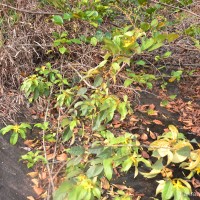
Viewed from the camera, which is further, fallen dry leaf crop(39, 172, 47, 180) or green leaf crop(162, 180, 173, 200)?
fallen dry leaf crop(39, 172, 47, 180)

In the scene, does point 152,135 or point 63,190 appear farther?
point 152,135

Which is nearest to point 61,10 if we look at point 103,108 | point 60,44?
point 60,44

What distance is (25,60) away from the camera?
9.79 ft

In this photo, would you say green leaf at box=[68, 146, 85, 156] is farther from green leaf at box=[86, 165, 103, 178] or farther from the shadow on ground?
the shadow on ground

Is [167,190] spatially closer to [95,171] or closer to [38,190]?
[95,171]

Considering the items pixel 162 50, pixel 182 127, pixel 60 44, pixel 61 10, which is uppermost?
pixel 61 10

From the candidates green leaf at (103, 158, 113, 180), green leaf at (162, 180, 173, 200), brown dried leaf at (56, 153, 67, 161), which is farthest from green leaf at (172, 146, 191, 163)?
brown dried leaf at (56, 153, 67, 161)

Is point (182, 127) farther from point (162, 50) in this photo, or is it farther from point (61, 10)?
point (61, 10)

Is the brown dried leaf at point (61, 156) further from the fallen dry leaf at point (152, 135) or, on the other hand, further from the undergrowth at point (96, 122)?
the fallen dry leaf at point (152, 135)

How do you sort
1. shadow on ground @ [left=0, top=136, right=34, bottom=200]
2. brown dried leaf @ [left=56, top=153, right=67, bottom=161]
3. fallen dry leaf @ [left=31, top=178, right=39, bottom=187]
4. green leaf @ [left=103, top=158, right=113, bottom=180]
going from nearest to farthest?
1. green leaf @ [left=103, top=158, right=113, bottom=180]
2. shadow on ground @ [left=0, top=136, right=34, bottom=200]
3. fallen dry leaf @ [left=31, top=178, right=39, bottom=187]
4. brown dried leaf @ [left=56, top=153, right=67, bottom=161]

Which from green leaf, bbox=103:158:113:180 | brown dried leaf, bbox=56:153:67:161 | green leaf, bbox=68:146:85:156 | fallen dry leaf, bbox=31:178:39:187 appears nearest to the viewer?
green leaf, bbox=103:158:113:180

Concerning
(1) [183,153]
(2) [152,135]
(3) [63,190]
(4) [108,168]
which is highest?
(1) [183,153]

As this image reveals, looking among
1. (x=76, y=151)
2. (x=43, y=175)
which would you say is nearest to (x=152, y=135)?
(x=43, y=175)

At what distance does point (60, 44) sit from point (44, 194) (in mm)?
1531
